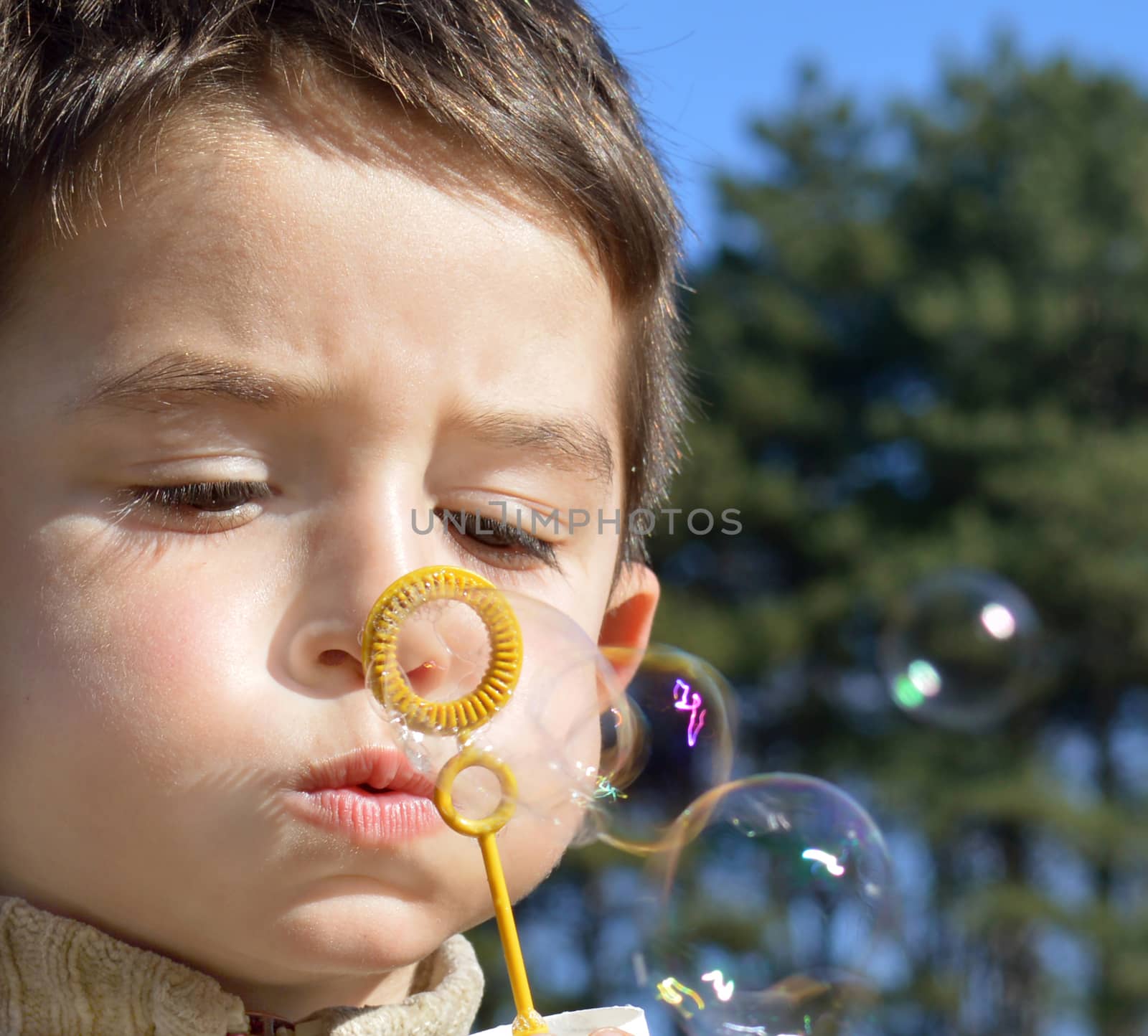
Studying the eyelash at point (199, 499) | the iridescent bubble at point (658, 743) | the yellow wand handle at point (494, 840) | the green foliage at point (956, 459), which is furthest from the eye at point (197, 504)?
the green foliage at point (956, 459)

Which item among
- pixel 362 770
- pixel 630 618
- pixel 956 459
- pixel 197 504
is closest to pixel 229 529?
pixel 197 504

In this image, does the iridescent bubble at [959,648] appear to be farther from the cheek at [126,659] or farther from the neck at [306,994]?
the cheek at [126,659]

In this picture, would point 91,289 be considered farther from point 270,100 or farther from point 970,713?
point 970,713

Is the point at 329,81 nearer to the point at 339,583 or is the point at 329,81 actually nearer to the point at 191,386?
the point at 191,386

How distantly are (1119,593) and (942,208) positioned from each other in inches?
182

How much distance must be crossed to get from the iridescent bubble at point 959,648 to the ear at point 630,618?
2703mm

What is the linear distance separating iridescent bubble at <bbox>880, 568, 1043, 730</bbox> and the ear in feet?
8.87

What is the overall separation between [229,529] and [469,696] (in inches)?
8.8

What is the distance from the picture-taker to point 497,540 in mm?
1264

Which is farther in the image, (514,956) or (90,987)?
(90,987)

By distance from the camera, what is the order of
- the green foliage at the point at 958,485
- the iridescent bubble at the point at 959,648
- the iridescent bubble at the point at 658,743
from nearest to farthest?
the iridescent bubble at the point at 658,743 → the iridescent bubble at the point at 959,648 → the green foliage at the point at 958,485

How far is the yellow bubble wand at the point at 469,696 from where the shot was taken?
41.5 inches

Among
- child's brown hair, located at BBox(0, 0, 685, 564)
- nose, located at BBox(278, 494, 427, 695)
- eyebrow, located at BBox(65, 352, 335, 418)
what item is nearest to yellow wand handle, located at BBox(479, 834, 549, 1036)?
nose, located at BBox(278, 494, 427, 695)

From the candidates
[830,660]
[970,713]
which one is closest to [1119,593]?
[830,660]
